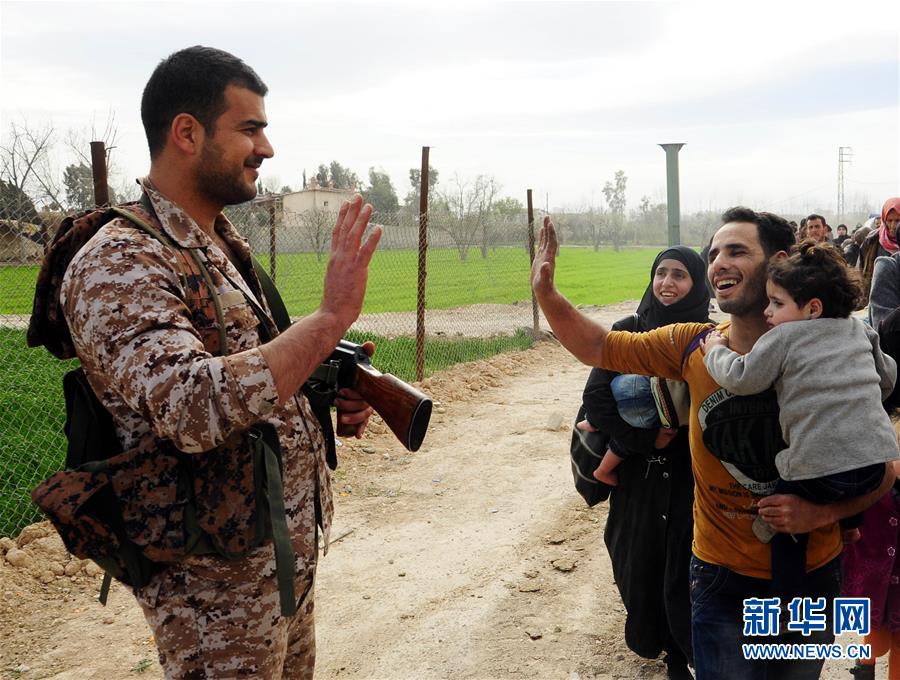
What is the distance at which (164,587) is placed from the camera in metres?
1.88

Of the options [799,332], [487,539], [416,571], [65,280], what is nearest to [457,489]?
[487,539]

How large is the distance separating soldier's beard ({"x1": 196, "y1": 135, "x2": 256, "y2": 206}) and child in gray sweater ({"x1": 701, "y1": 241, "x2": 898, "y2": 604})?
1.46m

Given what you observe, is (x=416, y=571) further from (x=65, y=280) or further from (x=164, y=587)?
(x=65, y=280)

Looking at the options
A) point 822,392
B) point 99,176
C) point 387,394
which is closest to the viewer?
point 822,392

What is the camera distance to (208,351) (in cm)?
184

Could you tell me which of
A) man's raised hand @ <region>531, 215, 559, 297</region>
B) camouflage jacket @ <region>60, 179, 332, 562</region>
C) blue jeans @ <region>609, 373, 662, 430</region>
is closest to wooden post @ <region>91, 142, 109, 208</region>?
camouflage jacket @ <region>60, 179, 332, 562</region>

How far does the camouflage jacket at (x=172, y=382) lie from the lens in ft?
5.18

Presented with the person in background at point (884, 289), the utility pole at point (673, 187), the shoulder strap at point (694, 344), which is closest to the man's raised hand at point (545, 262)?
the shoulder strap at point (694, 344)

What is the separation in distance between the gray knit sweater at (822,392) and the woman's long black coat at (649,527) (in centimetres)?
94

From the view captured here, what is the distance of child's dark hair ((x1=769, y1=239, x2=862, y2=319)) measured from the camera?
2.10 metres

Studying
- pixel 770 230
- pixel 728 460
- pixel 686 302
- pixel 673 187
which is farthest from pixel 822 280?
pixel 673 187

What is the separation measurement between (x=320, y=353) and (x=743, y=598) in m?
1.52

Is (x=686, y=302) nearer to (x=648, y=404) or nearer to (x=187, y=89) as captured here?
(x=648, y=404)

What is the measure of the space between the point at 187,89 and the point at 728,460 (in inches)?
73.1
